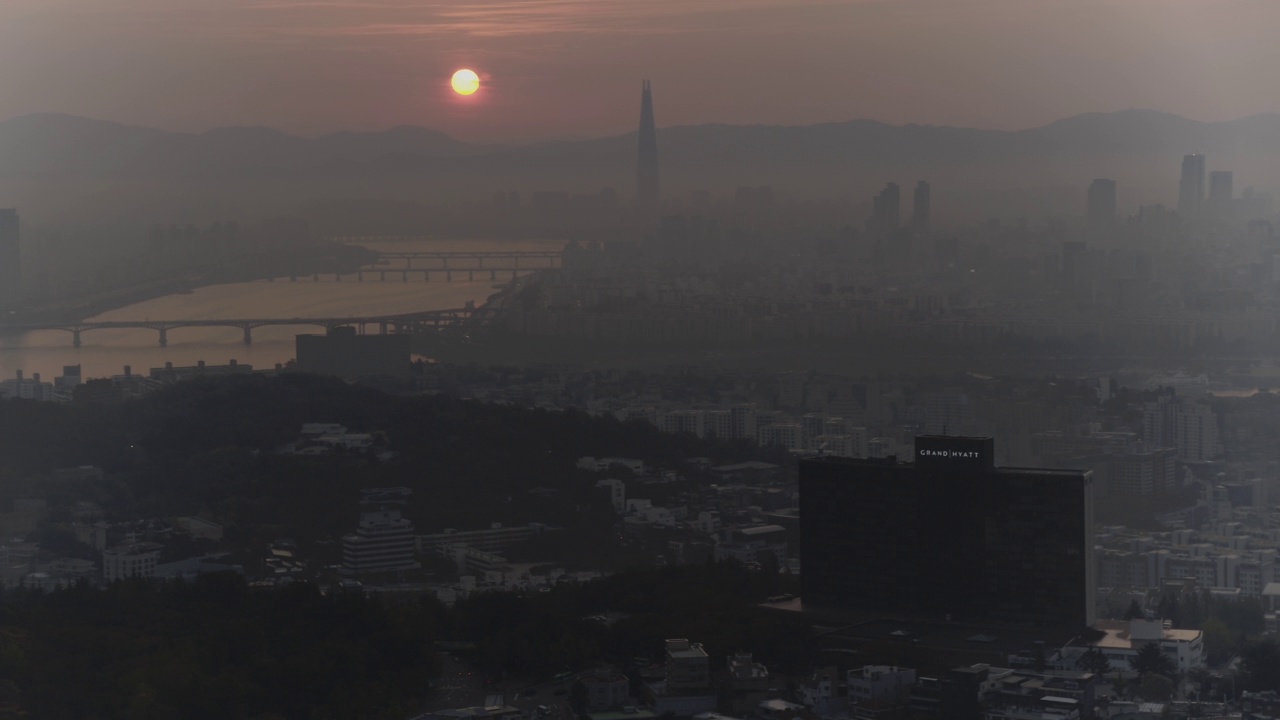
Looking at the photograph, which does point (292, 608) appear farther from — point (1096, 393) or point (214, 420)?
point (1096, 393)

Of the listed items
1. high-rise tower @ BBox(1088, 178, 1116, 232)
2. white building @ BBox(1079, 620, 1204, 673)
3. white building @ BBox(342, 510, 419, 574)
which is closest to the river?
high-rise tower @ BBox(1088, 178, 1116, 232)

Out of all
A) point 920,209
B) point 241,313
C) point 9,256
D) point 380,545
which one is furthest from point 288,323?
point 380,545

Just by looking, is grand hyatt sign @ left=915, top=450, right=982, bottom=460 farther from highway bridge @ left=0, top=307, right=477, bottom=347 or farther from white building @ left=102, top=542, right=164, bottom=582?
highway bridge @ left=0, top=307, right=477, bottom=347

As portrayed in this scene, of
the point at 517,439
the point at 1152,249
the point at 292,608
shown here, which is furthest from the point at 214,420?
the point at 1152,249

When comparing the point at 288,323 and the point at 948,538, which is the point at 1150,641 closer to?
the point at 948,538

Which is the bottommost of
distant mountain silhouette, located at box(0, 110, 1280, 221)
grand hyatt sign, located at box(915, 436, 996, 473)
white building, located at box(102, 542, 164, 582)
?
white building, located at box(102, 542, 164, 582)

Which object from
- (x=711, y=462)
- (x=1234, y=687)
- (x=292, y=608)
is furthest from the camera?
(x=711, y=462)
